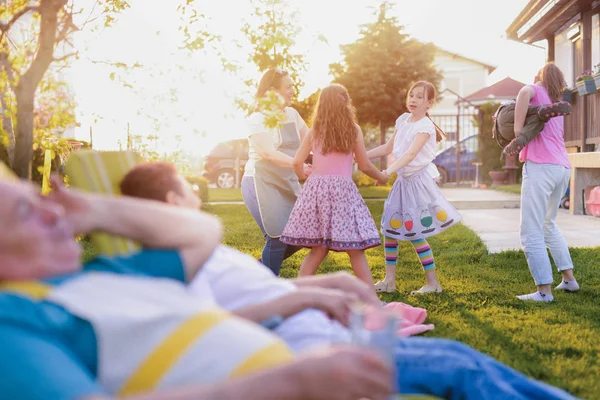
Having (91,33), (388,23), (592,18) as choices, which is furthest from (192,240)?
(388,23)

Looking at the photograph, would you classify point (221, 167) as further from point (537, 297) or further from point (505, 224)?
point (537, 297)

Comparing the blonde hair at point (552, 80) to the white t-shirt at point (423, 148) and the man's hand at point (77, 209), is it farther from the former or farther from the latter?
the man's hand at point (77, 209)

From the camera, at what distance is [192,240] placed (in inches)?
60.1

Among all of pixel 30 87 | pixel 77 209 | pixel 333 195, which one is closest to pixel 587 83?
pixel 333 195

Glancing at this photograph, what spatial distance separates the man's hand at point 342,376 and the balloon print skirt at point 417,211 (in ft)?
14.3

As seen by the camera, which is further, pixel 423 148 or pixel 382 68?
pixel 382 68

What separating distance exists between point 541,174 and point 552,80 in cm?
72

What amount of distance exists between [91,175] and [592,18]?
13.3 m

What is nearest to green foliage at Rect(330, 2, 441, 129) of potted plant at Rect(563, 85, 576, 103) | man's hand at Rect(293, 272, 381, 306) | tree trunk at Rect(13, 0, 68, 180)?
potted plant at Rect(563, 85, 576, 103)

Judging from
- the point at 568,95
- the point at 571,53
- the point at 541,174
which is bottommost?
the point at 541,174

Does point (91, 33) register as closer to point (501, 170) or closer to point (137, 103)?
point (137, 103)

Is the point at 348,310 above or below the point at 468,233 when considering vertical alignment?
above

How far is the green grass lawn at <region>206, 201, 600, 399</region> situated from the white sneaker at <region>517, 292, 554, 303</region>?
0.06m

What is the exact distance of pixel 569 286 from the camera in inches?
210
